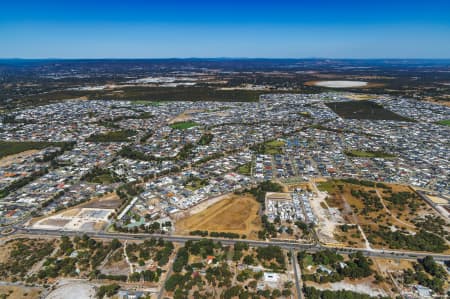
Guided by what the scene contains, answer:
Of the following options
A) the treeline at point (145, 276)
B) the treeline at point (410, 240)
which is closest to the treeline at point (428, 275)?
the treeline at point (410, 240)

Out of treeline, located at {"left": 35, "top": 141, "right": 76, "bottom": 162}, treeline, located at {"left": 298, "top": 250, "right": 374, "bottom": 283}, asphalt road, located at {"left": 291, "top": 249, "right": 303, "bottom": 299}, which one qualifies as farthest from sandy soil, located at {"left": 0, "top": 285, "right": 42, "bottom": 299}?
treeline, located at {"left": 35, "top": 141, "right": 76, "bottom": 162}

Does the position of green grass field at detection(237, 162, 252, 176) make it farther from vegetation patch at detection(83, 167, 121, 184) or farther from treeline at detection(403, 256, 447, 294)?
treeline at detection(403, 256, 447, 294)

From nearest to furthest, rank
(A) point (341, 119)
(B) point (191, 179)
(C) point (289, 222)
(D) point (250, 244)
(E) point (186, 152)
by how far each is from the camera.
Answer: (D) point (250, 244) → (C) point (289, 222) → (B) point (191, 179) → (E) point (186, 152) → (A) point (341, 119)

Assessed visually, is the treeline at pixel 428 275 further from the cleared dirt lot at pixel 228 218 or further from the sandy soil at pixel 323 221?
the cleared dirt lot at pixel 228 218

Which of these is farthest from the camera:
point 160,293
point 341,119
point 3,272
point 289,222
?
point 341,119

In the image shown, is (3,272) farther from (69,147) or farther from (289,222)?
(69,147)

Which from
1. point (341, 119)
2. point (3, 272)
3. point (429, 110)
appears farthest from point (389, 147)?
point (3, 272)
